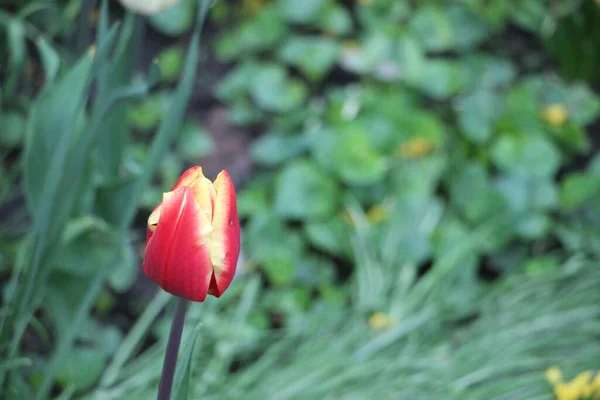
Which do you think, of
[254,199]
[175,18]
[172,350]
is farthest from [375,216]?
[172,350]

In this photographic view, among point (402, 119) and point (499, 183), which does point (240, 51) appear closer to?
point (402, 119)

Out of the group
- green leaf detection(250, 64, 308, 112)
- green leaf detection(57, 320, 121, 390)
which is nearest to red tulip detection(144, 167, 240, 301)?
green leaf detection(57, 320, 121, 390)

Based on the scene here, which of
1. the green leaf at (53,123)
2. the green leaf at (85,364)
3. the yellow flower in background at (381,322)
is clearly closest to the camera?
the green leaf at (53,123)

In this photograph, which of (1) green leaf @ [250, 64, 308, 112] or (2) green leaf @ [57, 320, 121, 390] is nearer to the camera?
(2) green leaf @ [57, 320, 121, 390]

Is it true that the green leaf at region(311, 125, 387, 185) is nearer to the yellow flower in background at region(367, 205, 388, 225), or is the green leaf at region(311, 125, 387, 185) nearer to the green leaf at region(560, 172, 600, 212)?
the yellow flower in background at region(367, 205, 388, 225)

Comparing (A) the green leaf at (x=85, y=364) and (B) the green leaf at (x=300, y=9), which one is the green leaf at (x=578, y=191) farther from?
(A) the green leaf at (x=85, y=364)

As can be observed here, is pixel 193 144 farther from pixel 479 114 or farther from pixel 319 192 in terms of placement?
pixel 479 114

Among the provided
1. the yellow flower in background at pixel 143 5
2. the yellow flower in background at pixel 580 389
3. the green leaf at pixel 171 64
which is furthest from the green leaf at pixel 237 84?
the yellow flower in background at pixel 580 389

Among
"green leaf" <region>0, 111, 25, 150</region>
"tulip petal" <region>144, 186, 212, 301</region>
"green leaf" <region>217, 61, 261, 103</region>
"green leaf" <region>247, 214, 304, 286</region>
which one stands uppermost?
"green leaf" <region>217, 61, 261, 103</region>
